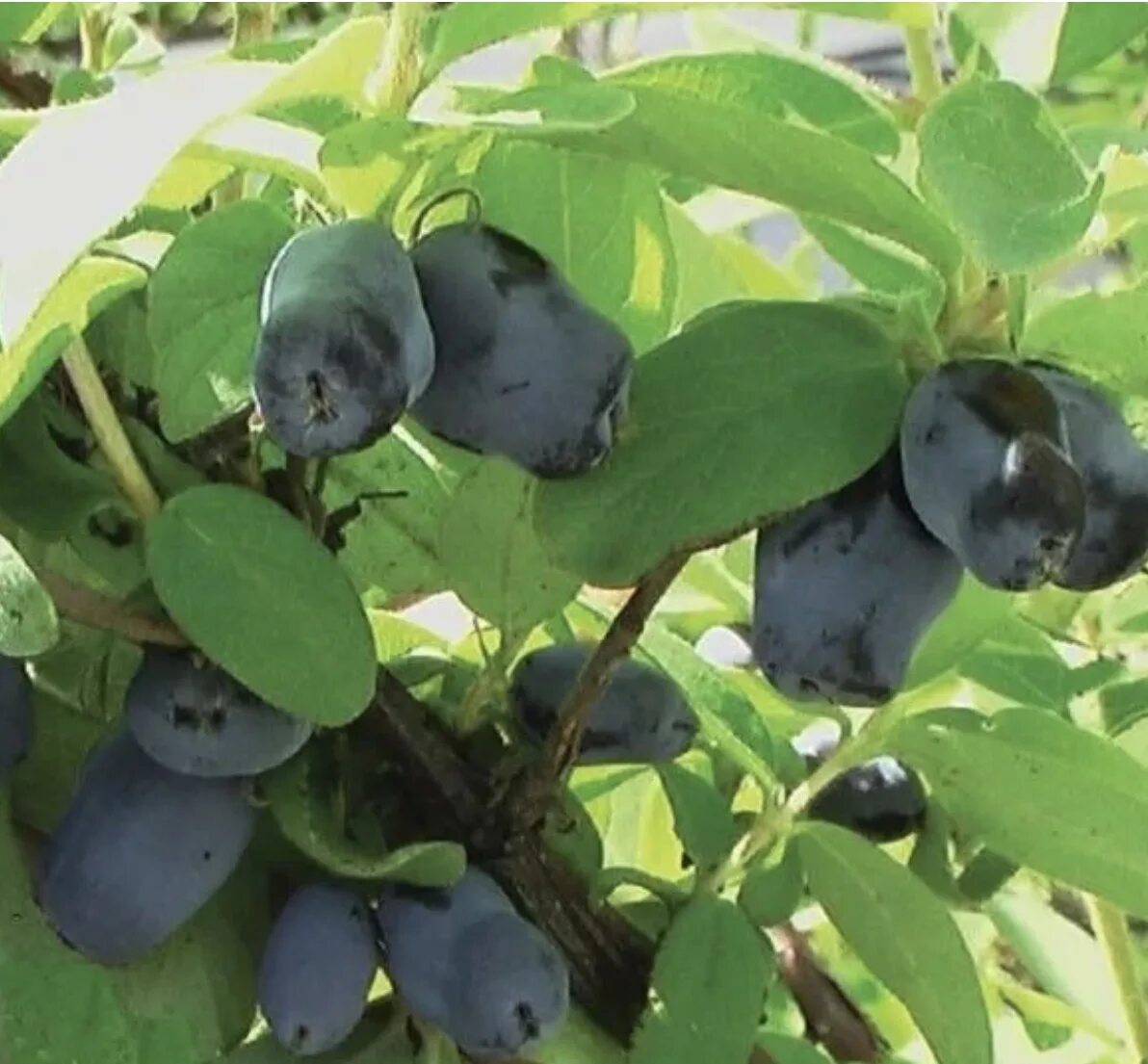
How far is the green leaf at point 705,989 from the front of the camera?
1.31ft

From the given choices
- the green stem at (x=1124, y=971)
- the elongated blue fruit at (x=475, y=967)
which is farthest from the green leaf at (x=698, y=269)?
the green stem at (x=1124, y=971)

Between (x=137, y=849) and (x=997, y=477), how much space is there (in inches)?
6.1

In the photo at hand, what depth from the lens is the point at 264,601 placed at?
0.33 metres

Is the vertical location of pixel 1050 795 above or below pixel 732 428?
below

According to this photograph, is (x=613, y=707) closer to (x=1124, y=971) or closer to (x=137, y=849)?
(x=137, y=849)

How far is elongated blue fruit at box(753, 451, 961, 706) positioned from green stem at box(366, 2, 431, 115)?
86mm

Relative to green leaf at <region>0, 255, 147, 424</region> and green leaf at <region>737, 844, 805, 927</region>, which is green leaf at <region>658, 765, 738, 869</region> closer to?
green leaf at <region>737, 844, 805, 927</region>

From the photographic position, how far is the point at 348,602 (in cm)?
34

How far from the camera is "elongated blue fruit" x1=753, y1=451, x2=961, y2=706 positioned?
32 cm

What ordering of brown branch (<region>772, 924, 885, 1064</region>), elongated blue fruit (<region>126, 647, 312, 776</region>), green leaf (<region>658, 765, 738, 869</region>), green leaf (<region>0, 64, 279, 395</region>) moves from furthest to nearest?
brown branch (<region>772, 924, 885, 1064</region>) < green leaf (<region>658, 765, 738, 869</region>) < elongated blue fruit (<region>126, 647, 312, 776</region>) < green leaf (<region>0, 64, 279, 395</region>)

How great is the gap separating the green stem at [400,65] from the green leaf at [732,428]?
6 cm

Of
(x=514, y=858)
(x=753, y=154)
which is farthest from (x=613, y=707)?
(x=753, y=154)

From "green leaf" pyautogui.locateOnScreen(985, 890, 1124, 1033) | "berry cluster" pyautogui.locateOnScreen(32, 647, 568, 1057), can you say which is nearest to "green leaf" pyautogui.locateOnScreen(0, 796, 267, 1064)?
"berry cluster" pyautogui.locateOnScreen(32, 647, 568, 1057)

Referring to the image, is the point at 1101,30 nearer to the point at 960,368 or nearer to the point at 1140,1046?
the point at 960,368
